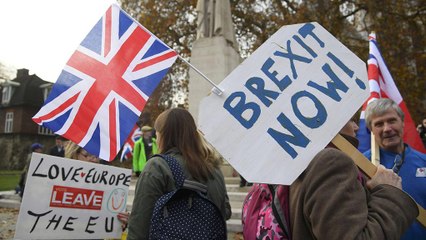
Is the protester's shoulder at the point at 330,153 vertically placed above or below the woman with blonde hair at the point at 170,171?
above

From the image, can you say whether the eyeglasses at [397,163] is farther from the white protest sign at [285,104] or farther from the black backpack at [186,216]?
the black backpack at [186,216]

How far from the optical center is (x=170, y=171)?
83.8 inches

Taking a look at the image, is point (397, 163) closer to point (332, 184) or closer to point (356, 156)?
point (356, 156)

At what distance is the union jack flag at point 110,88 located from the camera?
2527mm

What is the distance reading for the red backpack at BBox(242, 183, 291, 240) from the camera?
1.41 meters

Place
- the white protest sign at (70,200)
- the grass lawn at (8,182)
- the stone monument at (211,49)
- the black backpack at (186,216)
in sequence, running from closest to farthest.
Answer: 1. the black backpack at (186,216)
2. the white protest sign at (70,200)
3. the stone monument at (211,49)
4. the grass lawn at (8,182)

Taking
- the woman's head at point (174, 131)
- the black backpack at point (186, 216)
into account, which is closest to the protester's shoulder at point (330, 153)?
the black backpack at point (186, 216)

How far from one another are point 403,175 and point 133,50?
6.24ft

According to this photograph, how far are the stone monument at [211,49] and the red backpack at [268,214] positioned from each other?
837 cm

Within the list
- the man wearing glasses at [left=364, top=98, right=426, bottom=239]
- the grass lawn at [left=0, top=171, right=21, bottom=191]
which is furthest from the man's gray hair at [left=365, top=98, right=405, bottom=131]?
the grass lawn at [left=0, top=171, right=21, bottom=191]

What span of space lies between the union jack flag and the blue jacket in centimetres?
163

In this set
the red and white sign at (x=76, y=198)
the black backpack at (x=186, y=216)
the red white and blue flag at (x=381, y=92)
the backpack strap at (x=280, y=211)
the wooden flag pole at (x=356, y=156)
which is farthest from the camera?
the red white and blue flag at (x=381, y=92)

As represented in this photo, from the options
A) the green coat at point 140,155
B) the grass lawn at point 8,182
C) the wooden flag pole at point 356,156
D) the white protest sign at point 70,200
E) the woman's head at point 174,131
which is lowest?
the grass lawn at point 8,182

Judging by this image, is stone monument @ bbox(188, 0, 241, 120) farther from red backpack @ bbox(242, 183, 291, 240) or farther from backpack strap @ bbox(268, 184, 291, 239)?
backpack strap @ bbox(268, 184, 291, 239)
